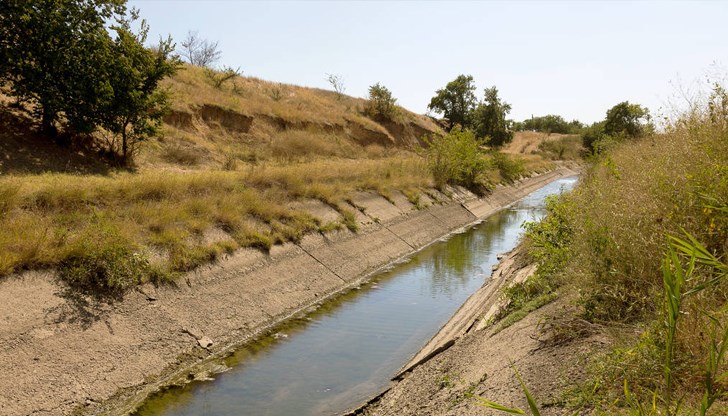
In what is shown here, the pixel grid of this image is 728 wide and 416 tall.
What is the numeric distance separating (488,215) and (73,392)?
27426 millimetres

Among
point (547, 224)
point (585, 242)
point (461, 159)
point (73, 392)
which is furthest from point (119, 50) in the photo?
point (461, 159)

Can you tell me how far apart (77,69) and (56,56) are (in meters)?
0.71

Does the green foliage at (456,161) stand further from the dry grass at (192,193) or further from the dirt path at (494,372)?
the dirt path at (494,372)

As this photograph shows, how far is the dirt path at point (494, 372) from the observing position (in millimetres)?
A: 5215

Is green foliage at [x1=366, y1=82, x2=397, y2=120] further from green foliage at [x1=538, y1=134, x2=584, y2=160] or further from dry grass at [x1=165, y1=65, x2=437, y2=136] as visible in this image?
green foliage at [x1=538, y1=134, x2=584, y2=160]

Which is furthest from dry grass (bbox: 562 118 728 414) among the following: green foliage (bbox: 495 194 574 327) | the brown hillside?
the brown hillside

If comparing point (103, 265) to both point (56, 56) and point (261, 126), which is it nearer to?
point (56, 56)

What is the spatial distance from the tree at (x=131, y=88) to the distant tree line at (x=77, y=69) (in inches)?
1.3

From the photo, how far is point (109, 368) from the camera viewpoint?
8117mm

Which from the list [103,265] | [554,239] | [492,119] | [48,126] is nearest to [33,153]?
[48,126]

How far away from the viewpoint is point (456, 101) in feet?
204

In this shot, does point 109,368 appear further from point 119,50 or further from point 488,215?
point 488,215

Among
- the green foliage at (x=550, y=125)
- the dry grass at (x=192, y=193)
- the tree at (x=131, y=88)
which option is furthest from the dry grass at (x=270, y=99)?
the green foliage at (x=550, y=125)

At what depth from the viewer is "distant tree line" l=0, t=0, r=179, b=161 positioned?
16.2m
